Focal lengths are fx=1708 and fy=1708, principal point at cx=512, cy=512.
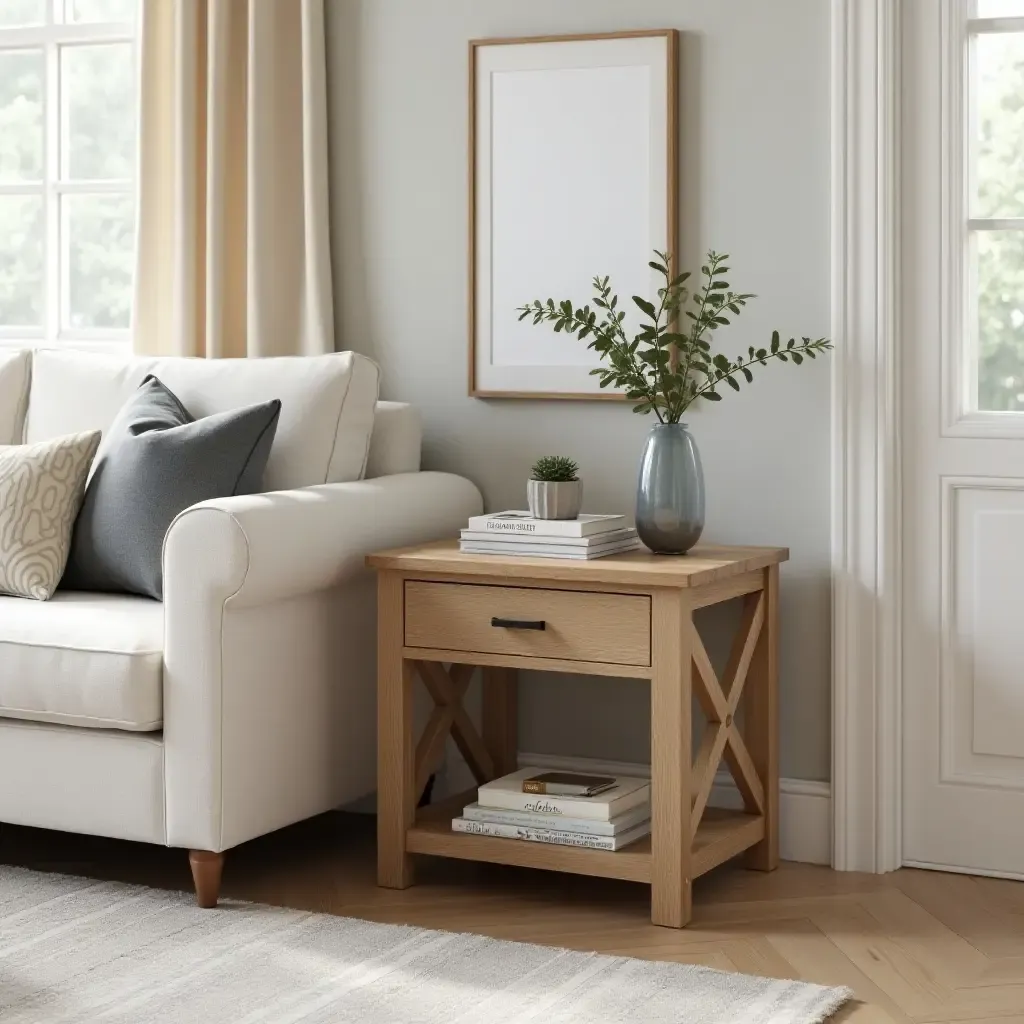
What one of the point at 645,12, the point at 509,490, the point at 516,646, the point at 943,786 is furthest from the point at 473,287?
the point at 943,786

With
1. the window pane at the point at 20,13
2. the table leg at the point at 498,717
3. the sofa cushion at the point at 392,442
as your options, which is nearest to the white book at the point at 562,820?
the table leg at the point at 498,717

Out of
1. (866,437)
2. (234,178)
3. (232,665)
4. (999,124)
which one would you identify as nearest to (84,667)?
(232,665)

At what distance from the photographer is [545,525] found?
3.02 metres

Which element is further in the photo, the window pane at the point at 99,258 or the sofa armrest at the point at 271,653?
the window pane at the point at 99,258

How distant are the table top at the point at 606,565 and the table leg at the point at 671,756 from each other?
4 centimetres

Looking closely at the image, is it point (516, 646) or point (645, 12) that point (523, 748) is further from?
point (645, 12)

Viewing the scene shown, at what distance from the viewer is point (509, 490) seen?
11.8 ft

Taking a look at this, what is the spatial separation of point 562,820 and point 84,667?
867mm

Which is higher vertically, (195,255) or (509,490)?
(195,255)

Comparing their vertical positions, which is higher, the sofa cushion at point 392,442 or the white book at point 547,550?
the sofa cushion at point 392,442

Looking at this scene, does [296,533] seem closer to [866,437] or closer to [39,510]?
[39,510]

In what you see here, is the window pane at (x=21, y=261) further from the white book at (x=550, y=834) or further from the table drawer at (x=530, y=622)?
Answer: the white book at (x=550, y=834)

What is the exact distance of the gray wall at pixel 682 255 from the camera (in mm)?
3279

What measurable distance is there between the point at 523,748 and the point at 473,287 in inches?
38.3
